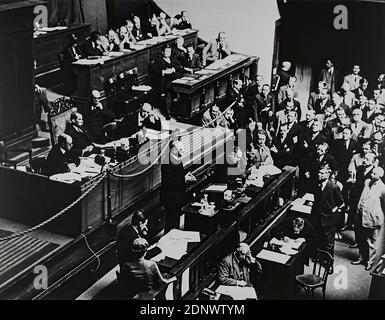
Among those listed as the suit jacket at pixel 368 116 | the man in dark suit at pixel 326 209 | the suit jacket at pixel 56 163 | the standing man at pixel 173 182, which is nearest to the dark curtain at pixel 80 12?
the suit jacket at pixel 56 163

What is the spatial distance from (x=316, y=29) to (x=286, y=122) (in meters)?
2.71

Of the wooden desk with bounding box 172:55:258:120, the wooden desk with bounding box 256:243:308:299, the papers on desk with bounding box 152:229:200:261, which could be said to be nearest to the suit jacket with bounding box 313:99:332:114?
the wooden desk with bounding box 172:55:258:120

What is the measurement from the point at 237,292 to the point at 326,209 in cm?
199

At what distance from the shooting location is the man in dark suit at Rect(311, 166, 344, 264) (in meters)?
7.82

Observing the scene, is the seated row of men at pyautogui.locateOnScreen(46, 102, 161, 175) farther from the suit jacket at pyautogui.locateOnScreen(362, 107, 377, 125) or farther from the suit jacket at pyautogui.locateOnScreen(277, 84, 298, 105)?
the suit jacket at pyautogui.locateOnScreen(362, 107, 377, 125)

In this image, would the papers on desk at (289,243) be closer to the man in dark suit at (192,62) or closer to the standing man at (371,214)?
the standing man at (371,214)

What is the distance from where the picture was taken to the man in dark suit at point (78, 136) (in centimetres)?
933

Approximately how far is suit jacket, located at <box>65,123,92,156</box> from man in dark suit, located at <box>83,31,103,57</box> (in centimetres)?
290

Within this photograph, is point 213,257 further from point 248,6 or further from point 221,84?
point 248,6

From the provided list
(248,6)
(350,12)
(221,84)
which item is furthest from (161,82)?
(350,12)

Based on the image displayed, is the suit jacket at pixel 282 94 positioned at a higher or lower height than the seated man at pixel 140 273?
higher

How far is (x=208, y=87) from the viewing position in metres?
12.3

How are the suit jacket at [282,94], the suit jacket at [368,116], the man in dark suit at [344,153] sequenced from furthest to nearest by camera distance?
1. the suit jacket at [282,94]
2. the suit jacket at [368,116]
3. the man in dark suit at [344,153]

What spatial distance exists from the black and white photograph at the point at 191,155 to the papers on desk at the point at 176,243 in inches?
1.0
